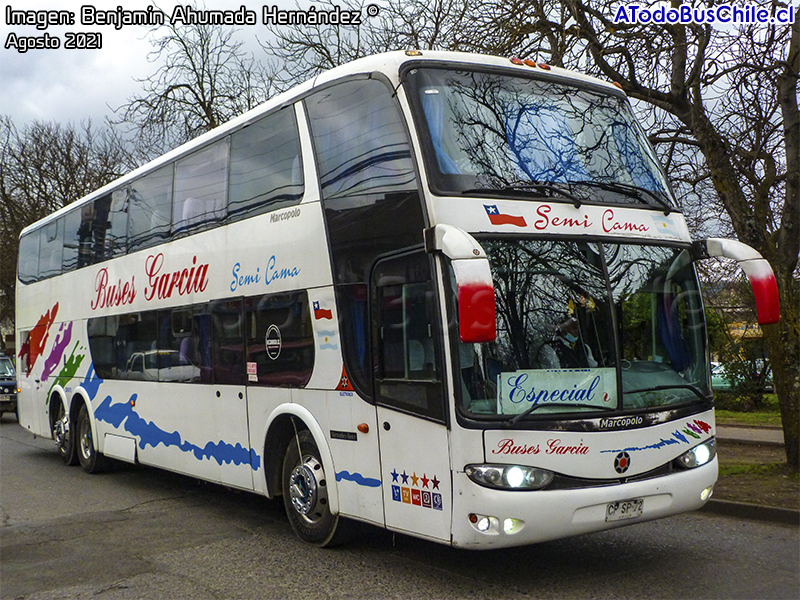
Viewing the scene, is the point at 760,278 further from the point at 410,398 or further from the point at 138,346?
the point at 138,346

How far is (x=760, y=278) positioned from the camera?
646cm

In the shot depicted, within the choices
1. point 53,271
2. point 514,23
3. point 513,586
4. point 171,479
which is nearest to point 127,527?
point 171,479

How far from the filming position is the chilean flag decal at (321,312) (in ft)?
23.4

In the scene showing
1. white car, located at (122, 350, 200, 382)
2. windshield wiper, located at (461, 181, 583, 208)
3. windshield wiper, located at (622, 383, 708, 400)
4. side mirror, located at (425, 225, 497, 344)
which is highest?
windshield wiper, located at (461, 181, 583, 208)

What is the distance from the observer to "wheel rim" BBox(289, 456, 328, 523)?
7281mm

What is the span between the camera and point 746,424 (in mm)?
17422

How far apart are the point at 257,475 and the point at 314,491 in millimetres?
1053

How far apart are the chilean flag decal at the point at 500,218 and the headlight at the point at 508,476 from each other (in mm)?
1672

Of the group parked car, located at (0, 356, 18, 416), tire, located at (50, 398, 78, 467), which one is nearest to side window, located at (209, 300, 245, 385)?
tire, located at (50, 398, 78, 467)

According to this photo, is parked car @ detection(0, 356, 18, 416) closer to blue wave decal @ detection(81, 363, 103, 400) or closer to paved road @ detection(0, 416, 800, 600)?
blue wave decal @ detection(81, 363, 103, 400)

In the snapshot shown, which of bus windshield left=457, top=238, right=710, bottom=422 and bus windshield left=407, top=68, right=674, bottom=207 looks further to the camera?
bus windshield left=407, top=68, right=674, bottom=207

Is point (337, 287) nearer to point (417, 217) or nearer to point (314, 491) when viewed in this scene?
point (417, 217)

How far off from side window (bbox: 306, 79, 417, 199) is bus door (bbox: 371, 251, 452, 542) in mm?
678

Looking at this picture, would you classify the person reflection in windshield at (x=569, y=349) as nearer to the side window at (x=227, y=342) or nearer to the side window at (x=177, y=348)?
the side window at (x=227, y=342)
